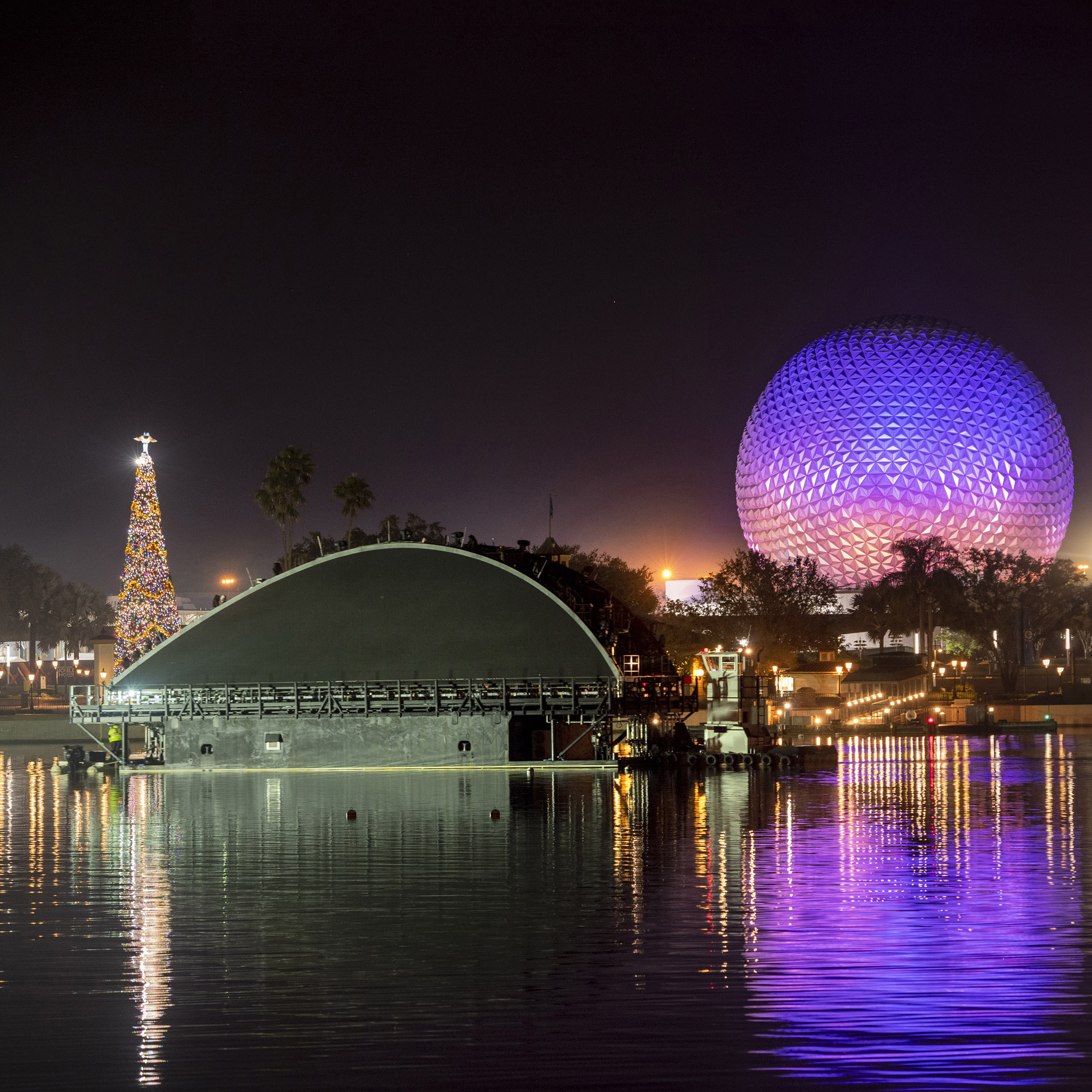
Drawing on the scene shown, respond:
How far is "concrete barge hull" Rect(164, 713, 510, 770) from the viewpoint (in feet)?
162

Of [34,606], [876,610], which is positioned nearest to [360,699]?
[876,610]

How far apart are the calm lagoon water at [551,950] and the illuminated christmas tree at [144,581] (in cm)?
3146

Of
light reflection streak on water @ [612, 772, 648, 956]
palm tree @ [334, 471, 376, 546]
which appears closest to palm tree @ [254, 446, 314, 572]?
palm tree @ [334, 471, 376, 546]

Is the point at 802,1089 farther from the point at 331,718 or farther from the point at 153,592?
the point at 153,592

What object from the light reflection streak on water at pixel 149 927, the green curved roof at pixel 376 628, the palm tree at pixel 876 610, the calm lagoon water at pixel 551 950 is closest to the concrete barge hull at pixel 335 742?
the green curved roof at pixel 376 628

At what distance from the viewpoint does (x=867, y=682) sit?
79.1 metres

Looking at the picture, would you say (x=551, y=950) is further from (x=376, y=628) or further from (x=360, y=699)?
(x=376, y=628)

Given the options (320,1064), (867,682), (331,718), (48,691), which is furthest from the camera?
(48,691)

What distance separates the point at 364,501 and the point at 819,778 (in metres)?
46.9

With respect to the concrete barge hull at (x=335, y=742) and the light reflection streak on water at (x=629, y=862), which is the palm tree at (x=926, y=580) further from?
the light reflection streak on water at (x=629, y=862)

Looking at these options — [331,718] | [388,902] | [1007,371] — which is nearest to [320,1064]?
[388,902]

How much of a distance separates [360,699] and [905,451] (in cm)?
5740

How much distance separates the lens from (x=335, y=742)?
50.1 m

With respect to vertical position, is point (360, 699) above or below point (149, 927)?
above
